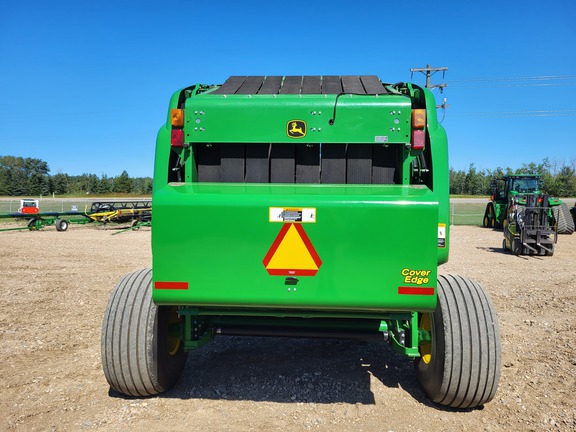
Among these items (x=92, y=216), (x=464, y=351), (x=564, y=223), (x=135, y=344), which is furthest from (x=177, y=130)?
(x=564, y=223)

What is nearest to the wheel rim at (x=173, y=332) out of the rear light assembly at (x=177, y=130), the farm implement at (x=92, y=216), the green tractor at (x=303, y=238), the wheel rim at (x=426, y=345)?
the green tractor at (x=303, y=238)

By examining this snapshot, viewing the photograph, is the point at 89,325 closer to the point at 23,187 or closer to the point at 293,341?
the point at 293,341

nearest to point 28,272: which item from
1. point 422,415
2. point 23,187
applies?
point 422,415

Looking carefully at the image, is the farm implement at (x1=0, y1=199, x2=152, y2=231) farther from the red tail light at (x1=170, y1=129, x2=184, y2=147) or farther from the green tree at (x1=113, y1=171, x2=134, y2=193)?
the green tree at (x1=113, y1=171, x2=134, y2=193)

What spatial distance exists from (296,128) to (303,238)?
0.92 meters

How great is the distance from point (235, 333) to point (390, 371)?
1.58 meters

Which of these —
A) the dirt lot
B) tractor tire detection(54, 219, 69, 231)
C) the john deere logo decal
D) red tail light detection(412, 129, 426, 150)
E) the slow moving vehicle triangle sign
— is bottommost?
the dirt lot

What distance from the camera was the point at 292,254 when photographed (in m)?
2.34

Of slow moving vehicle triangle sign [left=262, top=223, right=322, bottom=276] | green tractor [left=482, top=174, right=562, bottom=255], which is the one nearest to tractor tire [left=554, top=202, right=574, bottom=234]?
green tractor [left=482, top=174, right=562, bottom=255]

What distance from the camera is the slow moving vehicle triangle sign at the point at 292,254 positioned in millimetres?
2316

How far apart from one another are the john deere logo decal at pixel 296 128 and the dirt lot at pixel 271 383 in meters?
1.99

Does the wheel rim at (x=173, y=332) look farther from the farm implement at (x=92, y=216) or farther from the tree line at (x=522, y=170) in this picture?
the tree line at (x=522, y=170)

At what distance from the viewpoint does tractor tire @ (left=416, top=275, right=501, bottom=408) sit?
9.25 ft

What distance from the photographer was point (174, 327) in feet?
10.9
